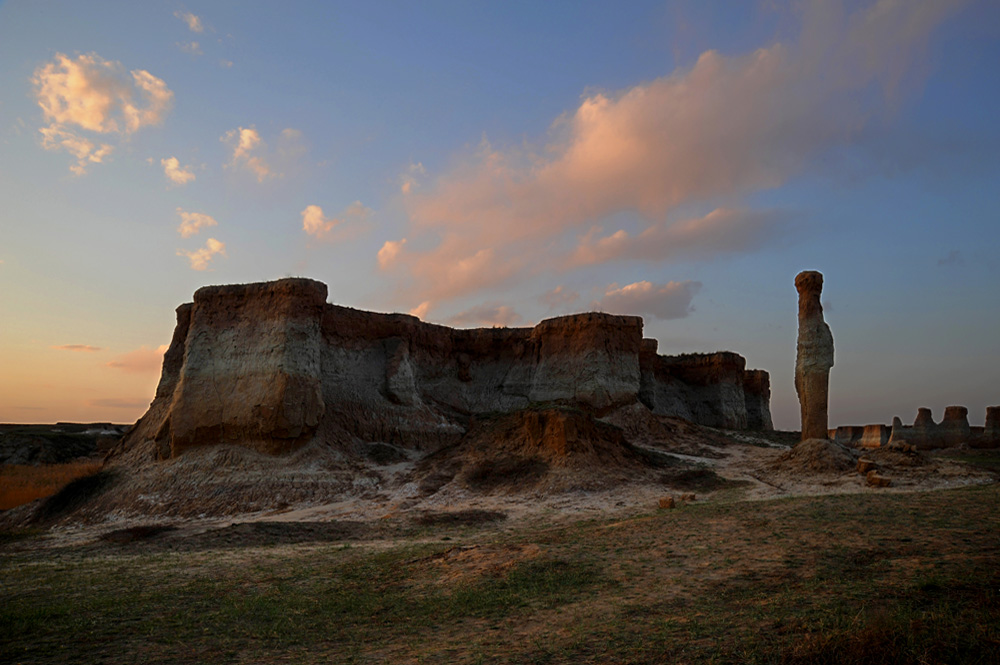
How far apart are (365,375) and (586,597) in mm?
22406

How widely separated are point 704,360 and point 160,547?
36728 mm

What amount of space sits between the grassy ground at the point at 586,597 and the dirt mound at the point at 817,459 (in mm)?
7365

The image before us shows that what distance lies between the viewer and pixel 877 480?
15812 millimetres

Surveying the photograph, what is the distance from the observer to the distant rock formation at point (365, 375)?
23.3 meters

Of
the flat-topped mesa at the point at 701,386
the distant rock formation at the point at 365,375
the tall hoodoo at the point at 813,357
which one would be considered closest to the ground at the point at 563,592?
the tall hoodoo at the point at 813,357

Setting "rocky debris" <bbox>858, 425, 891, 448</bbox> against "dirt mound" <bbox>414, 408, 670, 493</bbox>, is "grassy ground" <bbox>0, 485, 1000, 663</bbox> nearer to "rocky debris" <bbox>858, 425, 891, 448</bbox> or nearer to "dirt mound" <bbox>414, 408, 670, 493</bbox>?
"dirt mound" <bbox>414, 408, 670, 493</bbox>

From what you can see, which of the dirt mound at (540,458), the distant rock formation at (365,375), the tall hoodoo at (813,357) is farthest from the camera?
the distant rock formation at (365,375)

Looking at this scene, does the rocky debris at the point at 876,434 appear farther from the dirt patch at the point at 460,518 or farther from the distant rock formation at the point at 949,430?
the dirt patch at the point at 460,518

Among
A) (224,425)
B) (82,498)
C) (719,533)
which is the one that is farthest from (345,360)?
(719,533)

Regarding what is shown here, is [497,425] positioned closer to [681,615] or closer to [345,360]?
[345,360]

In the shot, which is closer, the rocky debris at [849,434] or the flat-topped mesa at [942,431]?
the flat-topped mesa at [942,431]

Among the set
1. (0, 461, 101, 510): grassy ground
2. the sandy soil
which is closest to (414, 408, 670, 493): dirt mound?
the sandy soil

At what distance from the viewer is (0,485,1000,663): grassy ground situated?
5.15 metres

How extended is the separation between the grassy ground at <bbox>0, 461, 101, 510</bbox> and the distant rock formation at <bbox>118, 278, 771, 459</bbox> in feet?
10.3
